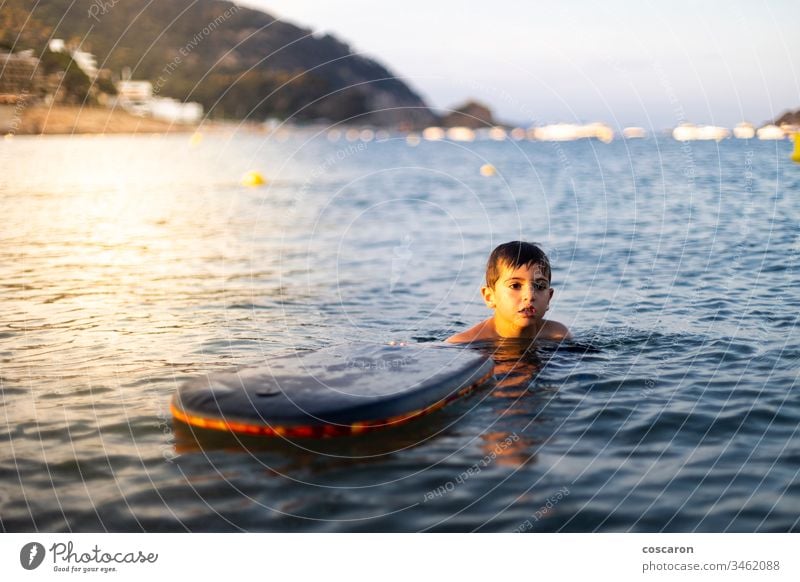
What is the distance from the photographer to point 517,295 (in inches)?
269

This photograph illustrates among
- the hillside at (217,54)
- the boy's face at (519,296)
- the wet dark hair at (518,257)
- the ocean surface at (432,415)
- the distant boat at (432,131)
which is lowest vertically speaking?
the ocean surface at (432,415)

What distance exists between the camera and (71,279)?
10.6 m

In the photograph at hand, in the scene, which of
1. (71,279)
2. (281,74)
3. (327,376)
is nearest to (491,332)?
(327,376)

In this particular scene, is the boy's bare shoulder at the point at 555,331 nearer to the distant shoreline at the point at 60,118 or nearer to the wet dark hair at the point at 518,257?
the wet dark hair at the point at 518,257

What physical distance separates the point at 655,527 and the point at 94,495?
2804 mm

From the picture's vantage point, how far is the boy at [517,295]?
6.63 m

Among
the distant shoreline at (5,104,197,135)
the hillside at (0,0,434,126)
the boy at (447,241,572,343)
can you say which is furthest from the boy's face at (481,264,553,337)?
the distant shoreline at (5,104,197,135)

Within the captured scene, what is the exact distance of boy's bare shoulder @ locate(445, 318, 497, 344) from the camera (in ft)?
23.9

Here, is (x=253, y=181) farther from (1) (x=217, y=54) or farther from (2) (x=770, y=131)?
(1) (x=217, y=54)

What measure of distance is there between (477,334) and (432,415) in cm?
208

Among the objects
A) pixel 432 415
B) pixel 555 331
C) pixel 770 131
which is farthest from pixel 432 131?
pixel 432 415

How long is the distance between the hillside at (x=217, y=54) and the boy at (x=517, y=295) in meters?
5.92

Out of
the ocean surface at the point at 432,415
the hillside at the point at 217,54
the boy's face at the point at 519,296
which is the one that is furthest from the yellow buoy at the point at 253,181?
the boy's face at the point at 519,296
